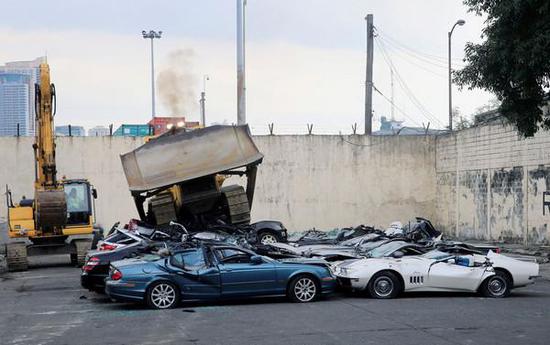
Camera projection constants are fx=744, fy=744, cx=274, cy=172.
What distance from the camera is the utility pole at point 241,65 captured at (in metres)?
31.7

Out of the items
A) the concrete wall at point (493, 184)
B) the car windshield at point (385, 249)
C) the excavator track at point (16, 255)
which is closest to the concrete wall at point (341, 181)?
the concrete wall at point (493, 184)

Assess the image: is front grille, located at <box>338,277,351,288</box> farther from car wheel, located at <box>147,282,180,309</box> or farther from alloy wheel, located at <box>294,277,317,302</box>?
car wheel, located at <box>147,282,180,309</box>

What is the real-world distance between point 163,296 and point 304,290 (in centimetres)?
275

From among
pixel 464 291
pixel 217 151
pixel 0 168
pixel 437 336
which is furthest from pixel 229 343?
pixel 0 168

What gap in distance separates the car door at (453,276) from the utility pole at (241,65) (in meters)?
17.4

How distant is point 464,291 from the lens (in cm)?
1538

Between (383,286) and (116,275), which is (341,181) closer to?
(383,286)

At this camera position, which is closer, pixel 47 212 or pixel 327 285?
pixel 327 285

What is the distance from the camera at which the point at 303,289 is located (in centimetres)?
1459

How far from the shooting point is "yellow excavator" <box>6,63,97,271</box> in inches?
867

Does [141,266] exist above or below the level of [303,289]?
above

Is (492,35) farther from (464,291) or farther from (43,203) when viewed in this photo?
(43,203)

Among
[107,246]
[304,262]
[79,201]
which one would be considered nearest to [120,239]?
A: [107,246]

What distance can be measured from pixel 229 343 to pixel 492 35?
1002 cm
